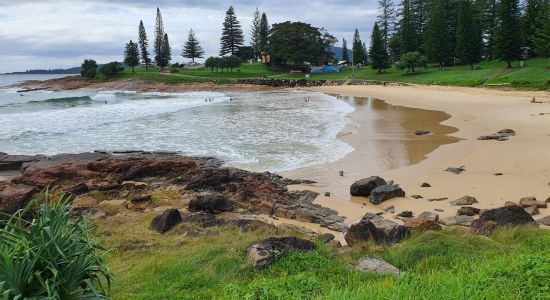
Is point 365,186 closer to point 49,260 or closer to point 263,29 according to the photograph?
point 49,260

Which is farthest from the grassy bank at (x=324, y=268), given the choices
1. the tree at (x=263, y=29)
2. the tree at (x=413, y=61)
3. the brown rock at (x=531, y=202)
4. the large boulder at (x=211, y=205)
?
the tree at (x=263, y=29)

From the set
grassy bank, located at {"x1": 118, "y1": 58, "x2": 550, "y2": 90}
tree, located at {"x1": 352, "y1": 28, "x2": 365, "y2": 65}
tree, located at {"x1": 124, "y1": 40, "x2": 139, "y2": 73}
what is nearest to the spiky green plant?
grassy bank, located at {"x1": 118, "y1": 58, "x2": 550, "y2": 90}

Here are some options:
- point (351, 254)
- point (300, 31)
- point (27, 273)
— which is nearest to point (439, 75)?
point (300, 31)

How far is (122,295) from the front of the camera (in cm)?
524

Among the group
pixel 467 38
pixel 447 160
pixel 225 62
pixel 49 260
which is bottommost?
pixel 447 160

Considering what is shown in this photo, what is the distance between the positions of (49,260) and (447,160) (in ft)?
48.1

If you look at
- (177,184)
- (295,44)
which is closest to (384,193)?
(177,184)

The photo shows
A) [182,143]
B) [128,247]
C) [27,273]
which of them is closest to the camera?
[27,273]

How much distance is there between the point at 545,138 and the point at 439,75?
42.6 metres

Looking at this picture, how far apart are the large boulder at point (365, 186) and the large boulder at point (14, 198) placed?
8.47 m

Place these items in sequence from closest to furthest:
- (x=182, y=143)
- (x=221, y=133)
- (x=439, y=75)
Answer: (x=182, y=143)
(x=221, y=133)
(x=439, y=75)

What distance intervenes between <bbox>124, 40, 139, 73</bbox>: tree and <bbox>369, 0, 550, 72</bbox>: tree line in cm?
5673

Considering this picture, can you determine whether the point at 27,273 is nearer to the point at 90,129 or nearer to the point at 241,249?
the point at 241,249

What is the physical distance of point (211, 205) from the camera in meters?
11.0
